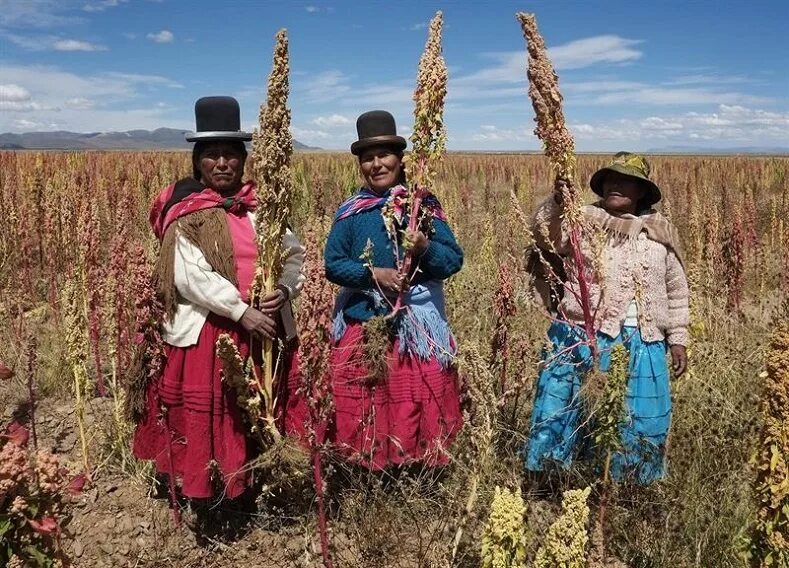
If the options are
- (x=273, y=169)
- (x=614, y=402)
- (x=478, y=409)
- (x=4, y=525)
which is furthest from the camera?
(x=273, y=169)

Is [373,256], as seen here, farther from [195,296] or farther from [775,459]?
[775,459]

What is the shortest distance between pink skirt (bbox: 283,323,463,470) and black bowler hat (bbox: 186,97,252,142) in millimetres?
940

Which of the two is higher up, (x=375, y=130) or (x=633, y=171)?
(x=375, y=130)

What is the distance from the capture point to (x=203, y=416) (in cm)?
230

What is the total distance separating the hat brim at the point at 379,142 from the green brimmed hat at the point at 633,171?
0.86 metres

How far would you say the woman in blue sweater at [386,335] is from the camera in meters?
2.36

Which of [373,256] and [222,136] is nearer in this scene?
[222,136]

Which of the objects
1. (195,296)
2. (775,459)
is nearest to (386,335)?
(195,296)

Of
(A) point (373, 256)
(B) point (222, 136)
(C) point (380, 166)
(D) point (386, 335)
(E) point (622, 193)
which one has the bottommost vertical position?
(D) point (386, 335)

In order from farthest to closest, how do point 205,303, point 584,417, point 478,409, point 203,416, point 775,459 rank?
point 584,417, point 203,416, point 205,303, point 478,409, point 775,459

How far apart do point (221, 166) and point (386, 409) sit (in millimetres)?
1233

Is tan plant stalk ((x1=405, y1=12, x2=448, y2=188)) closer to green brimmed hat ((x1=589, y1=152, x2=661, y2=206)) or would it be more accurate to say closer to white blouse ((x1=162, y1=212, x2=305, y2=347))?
white blouse ((x1=162, y1=212, x2=305, y2=347))

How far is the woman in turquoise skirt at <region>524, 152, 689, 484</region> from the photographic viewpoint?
2.32 meters

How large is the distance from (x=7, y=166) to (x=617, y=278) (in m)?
12.5
